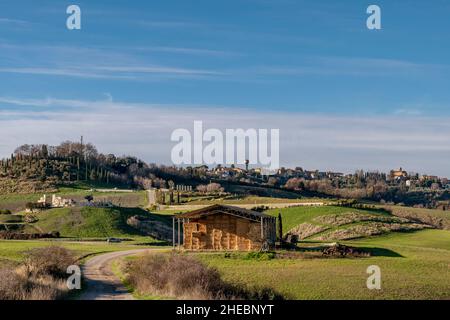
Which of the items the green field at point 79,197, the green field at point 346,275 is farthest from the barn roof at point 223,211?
the green field at point 79,197

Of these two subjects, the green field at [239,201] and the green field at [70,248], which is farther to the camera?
the green field at [239,201]

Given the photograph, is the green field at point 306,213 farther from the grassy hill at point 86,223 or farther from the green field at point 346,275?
the green field at point 346,275

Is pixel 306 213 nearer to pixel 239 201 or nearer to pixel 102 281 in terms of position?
pixel 239 201

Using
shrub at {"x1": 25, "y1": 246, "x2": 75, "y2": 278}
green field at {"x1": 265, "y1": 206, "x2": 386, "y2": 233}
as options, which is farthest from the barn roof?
green field at {"x1": 265, "y1": 206, "x2": 386, "y2": 233}

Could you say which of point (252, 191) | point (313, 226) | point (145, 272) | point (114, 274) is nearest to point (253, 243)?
point (114, 274)

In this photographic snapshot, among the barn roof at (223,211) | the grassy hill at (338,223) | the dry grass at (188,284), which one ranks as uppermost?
the barn roof at (223,211)

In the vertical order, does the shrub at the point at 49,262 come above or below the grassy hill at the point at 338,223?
above
